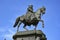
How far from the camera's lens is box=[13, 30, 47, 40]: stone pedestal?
41219 mm

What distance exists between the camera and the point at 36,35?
41219 mm

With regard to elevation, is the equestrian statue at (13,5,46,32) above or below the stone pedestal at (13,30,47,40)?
above

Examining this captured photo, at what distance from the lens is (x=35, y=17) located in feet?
139

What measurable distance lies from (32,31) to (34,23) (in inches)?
39.5

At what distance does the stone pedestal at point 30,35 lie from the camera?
135 feet

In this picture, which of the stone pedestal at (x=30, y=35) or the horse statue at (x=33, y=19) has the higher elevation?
the horse statue at (x=33, y=19)

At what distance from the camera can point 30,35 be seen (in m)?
41.4

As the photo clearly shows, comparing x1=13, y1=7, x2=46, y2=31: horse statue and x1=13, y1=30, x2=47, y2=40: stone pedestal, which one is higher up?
x1=13, y1=7, x2=46, y2=31: horse statue

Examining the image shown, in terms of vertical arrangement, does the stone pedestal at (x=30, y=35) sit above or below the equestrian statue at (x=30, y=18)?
below

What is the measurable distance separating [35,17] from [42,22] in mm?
631

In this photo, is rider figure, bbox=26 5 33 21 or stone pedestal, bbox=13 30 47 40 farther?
rider figure, bbox=26 5 33 21

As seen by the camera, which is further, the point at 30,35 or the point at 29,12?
the point at 29,12

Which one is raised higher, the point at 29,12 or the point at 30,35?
the point at 29,12

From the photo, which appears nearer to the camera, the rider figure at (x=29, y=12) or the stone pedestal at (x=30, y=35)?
the stone pedestal at (x=30, y=35)
